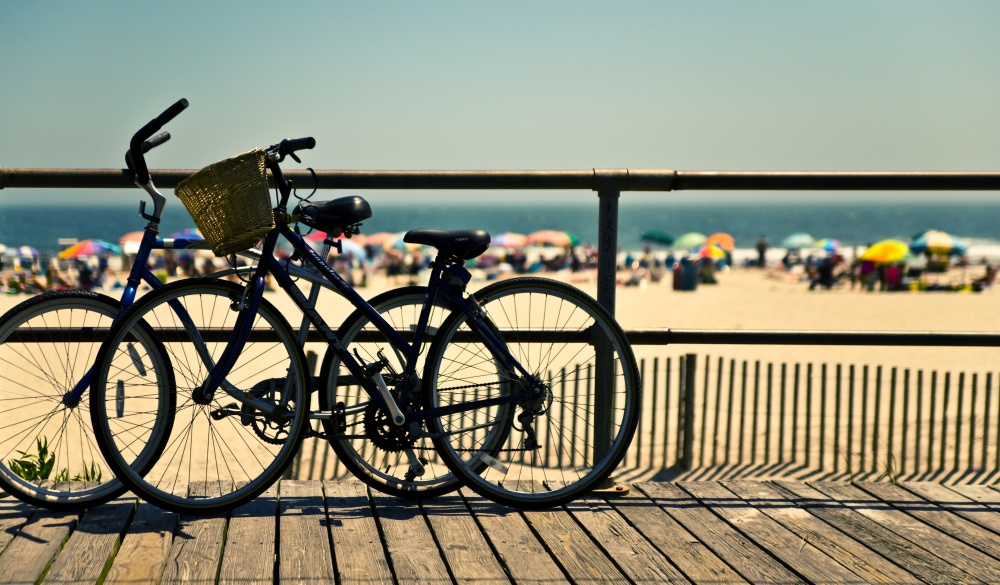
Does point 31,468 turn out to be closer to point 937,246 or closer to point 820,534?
point 820,534

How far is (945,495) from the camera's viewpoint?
11.8 ft

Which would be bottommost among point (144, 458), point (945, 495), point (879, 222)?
point (879, 222)

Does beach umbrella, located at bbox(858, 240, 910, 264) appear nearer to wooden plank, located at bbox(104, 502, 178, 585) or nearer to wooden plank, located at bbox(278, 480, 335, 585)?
wooden plank, located at bbox(278, 480, 335, 585)

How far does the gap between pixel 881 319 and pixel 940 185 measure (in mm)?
24316

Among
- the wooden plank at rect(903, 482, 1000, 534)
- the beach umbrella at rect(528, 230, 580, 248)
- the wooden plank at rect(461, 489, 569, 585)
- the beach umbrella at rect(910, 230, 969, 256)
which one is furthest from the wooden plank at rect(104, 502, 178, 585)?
the beach umbrella at rect(528, 230, 580, 248)

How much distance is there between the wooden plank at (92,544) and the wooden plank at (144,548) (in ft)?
0.10

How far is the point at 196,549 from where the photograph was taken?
9.56ft

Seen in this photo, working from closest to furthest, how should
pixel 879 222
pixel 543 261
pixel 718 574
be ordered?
pixel 718 574 < pixel 543 261 < pixel 879 222

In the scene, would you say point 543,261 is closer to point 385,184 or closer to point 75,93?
point 385,184

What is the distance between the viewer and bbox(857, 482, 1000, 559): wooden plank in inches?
122

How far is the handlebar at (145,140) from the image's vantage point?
303cm

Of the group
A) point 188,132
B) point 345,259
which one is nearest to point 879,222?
point 188,132

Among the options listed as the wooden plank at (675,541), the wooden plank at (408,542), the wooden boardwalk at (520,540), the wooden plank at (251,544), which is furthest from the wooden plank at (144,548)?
the wooden plank at (675,541)

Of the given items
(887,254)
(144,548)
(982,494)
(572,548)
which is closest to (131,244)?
(144,548)
